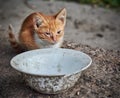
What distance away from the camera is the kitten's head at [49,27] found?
4047 millimetres

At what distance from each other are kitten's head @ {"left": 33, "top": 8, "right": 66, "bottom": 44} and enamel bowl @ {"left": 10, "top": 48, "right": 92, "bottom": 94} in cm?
22

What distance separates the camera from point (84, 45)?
15.6 ft

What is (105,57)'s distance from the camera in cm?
436

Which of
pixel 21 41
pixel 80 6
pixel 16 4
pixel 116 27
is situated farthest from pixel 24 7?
pixel 21 41

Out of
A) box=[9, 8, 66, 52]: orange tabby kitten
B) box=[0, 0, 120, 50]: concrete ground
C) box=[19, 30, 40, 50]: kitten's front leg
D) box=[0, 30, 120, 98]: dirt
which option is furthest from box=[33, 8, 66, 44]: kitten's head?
box=[0, 0, 120, 50]: concrete ground

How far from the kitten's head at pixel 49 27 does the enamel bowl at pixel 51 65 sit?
0.22 meters

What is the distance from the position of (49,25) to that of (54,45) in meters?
0.23

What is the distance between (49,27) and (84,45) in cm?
82

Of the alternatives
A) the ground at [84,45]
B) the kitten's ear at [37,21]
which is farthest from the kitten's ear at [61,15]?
the ground at [84,45]

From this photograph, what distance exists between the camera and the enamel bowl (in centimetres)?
347

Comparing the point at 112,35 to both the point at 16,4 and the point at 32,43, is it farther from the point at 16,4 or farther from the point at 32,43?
the point at 32,43

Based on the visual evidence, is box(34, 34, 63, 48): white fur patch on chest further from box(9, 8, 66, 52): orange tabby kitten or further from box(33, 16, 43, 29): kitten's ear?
box(33, 16, 43, 29): kitten's ear

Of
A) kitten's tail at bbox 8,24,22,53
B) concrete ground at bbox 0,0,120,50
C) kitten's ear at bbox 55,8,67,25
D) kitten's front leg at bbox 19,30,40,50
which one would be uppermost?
kitten's ear at bbox 55,8,67,25

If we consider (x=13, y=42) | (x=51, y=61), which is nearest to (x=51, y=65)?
(x=51, y=61)
